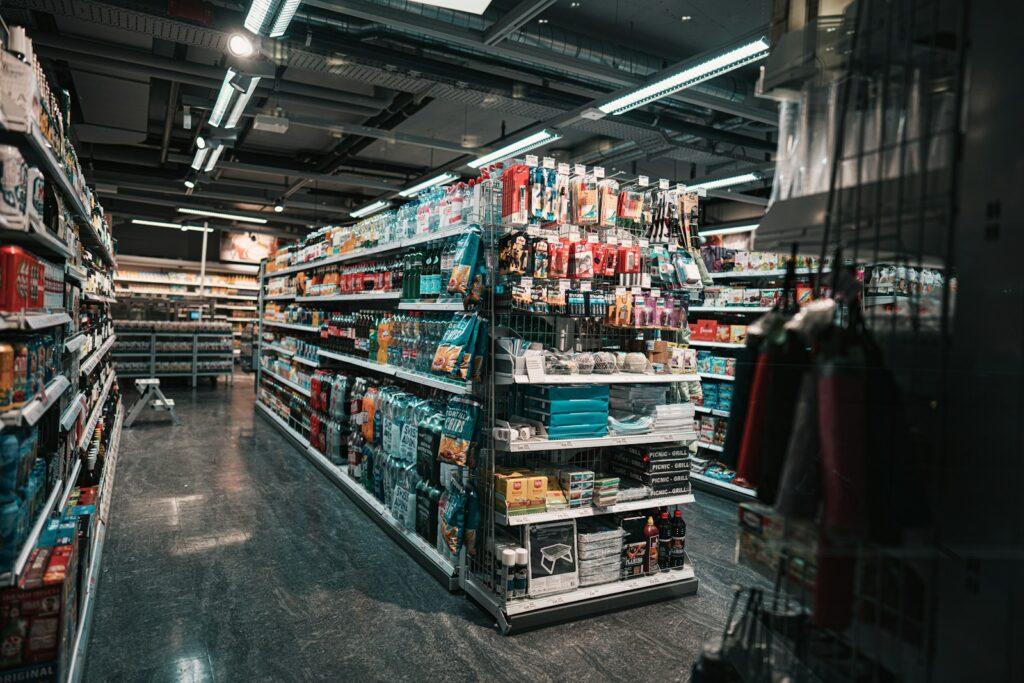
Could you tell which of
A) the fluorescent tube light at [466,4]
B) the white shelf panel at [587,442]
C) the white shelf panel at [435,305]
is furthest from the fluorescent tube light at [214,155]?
the white shelf panel at [587,442]

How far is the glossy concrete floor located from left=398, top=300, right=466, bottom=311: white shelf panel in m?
1.74

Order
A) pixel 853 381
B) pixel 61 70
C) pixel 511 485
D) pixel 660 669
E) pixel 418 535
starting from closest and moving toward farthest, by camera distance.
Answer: pixel 853 381 → pixel 660 669 → pixel 511 485 → pixel 418 535 → pixel 61 70

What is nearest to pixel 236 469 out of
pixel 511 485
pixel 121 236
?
pixel 511 485

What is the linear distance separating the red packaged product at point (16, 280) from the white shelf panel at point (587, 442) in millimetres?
2161

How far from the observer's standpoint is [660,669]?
9.59 feet

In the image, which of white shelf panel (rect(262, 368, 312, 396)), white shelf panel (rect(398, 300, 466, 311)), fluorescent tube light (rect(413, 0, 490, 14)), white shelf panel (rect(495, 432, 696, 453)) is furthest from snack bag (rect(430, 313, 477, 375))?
white shelf panel (rect(262, 368, 312, 396))

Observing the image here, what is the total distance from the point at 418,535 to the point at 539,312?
1862 mm

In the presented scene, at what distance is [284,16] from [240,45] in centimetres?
98

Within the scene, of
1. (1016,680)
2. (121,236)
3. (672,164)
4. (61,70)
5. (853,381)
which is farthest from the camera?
(121,236)

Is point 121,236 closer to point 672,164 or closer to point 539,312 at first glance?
point 672,164

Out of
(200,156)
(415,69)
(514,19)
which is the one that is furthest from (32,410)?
(200,156)

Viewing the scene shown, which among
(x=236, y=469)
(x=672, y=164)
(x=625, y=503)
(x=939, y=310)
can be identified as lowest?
(x=236, y=469)

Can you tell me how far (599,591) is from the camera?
349cm

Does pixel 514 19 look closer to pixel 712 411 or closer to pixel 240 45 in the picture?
pixel 240 45
